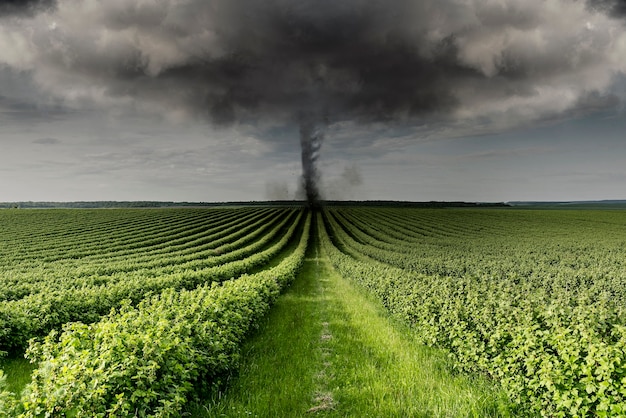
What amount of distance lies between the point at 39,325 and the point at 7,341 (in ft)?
2.70

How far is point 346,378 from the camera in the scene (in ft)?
29.3

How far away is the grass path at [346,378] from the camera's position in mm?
7246

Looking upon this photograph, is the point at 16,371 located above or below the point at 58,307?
below

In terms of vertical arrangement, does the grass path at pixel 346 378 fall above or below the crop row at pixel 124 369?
below

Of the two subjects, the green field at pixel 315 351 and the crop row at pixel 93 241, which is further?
the crop row at pixel 93 241

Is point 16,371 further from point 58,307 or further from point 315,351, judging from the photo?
point 315,351

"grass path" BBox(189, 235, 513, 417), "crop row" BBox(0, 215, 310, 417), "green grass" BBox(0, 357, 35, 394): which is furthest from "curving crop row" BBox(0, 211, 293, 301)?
"grass path" BBox(189, 235, 513, 417)

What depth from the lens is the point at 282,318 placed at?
15.8 m

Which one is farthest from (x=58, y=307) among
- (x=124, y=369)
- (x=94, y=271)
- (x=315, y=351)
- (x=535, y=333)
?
(x=94, y=271)

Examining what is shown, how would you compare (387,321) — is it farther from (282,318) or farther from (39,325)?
(39,325)

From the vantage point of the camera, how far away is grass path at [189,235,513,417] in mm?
7246

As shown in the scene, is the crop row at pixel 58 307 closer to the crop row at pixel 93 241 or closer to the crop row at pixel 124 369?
the crop row at pixel 124 369

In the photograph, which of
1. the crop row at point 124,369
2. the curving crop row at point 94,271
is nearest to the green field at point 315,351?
the crop row at point 124,369

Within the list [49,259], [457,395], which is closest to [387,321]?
[457,395]
